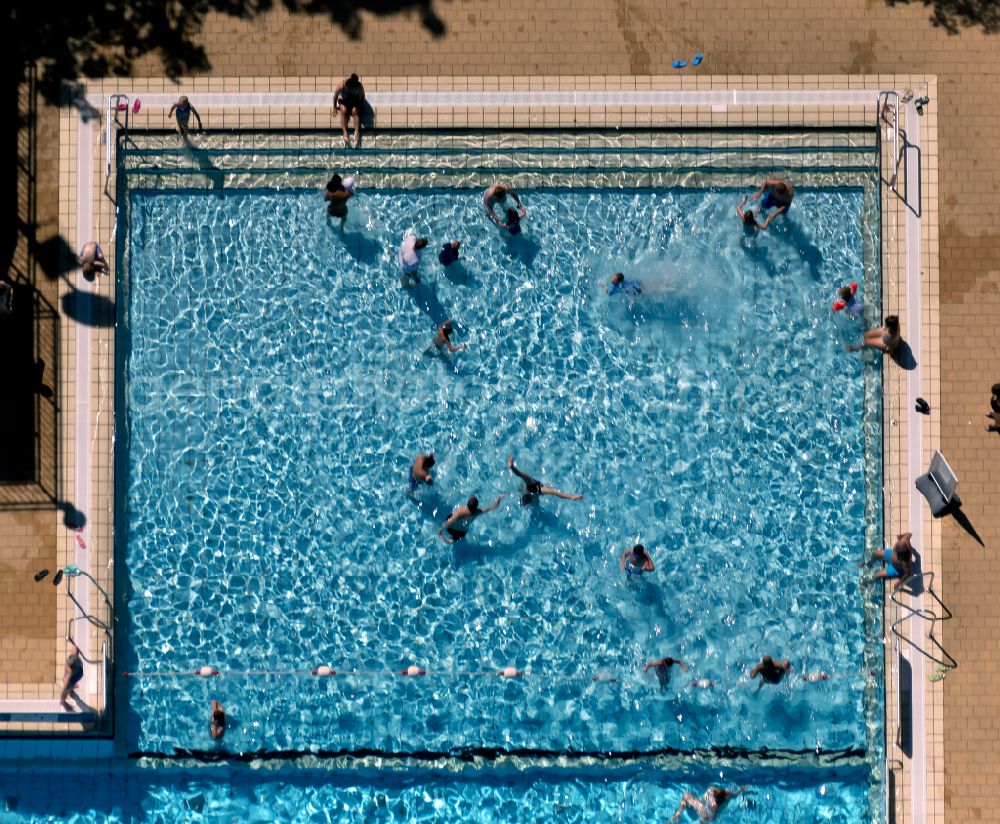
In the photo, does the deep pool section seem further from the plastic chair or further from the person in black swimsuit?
the person in black swimsuit

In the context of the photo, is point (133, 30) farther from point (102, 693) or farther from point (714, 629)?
point (714, 629)

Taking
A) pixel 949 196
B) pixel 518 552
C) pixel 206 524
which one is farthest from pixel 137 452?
pixel 949 196

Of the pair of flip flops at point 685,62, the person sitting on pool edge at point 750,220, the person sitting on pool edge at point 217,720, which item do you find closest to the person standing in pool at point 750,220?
the person sitting on pool edge at point 750,220

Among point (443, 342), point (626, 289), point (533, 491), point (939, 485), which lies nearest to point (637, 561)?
point (533, 491)

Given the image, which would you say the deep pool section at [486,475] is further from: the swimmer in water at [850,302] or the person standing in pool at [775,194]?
the person standing in pool at [775,194]

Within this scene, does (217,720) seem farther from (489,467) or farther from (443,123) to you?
(443,123)

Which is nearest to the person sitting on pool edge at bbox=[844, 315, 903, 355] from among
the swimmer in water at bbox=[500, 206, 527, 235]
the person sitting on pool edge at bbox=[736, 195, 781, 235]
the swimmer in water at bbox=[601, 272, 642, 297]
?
the person sitting on pool edge at bbox=[736, 195, 781, 235]

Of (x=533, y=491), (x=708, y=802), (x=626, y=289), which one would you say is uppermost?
(x=626, y=289)
